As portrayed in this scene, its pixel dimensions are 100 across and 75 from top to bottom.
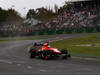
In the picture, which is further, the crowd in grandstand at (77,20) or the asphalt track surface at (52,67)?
the crowd in grandstand at (77,20)

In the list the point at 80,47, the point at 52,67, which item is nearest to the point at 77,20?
the point at 80,47

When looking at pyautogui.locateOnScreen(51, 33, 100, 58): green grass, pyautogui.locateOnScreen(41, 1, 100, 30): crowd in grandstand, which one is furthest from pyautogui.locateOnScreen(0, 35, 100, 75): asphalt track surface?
pyautogui.locateOnScreen(41, 1, 100, 30): crowd in grandstand

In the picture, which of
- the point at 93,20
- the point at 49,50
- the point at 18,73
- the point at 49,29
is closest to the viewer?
the point at 18,73

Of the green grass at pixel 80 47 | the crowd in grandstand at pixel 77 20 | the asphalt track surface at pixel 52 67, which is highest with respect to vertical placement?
the crowd in grandstand at pixel 77 20

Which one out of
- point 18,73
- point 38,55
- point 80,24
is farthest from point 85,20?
point 18,73

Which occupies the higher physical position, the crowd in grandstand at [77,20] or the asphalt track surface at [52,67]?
the crowd in grandstand at [77,20]

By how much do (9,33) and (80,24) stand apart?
14.9m

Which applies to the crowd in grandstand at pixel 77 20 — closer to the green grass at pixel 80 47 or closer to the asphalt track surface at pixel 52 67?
the green grass at pixel 80 47

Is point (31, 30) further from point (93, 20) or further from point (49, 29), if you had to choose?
point (93, 20)

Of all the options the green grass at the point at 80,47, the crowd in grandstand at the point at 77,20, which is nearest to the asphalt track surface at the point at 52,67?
the green grass at the point at 80,47

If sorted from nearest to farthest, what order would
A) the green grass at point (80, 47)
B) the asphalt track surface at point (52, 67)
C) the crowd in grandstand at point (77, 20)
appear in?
the asphalt track surface at point (52, 67) → the green grass at point (80, 47) → the crowd in grandstand at point (77, 20)

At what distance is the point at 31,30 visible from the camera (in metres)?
72.2

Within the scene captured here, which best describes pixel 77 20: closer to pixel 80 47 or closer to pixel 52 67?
pixel 80 47

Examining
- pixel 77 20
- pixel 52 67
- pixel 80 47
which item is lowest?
pixel 80 47
